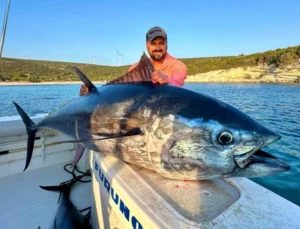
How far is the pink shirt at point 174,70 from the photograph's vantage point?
2.51 meters

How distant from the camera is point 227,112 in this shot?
1.34 metres

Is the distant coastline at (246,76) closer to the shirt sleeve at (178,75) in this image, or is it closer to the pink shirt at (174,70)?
the pink shirt at (174,70)

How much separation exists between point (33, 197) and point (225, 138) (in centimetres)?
244

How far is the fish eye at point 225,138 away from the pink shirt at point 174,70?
1305 mm

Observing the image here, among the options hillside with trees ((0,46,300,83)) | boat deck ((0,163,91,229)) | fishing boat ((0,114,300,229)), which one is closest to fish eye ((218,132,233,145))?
fishing boat ((0,114,300,229))

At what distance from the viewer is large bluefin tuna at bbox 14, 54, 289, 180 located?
1.22 metres

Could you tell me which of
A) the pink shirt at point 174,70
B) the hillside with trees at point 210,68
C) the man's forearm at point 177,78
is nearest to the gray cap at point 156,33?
the pink shirt at point 174,70

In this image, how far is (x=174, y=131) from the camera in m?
1.34

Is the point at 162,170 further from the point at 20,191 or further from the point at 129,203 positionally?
the point at 20,191

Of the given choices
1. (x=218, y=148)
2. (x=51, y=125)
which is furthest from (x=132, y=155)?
(x=51, y=125)

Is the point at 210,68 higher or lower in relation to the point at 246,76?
higher

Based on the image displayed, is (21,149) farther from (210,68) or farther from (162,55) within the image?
(210,68)

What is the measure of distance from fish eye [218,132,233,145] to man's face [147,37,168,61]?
6.00 feet

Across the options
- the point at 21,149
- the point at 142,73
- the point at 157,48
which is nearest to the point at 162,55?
the point at 157,48
